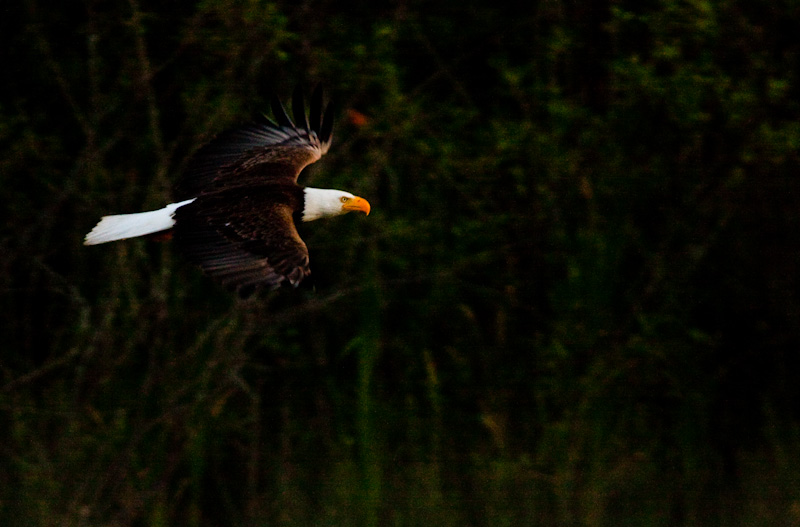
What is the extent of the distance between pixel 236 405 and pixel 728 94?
2.93 metres

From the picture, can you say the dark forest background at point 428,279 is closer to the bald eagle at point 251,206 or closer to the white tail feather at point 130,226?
the bald eagle at point 251,206

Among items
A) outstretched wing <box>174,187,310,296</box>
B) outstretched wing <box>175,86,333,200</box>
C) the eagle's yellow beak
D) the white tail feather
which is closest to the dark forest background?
outstretched wing <box>175,86,333,200</box>

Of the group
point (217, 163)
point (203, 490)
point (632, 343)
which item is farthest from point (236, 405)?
point (632, 343)

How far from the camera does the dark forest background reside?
6160 millimetres

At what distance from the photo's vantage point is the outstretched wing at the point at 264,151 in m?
5.69

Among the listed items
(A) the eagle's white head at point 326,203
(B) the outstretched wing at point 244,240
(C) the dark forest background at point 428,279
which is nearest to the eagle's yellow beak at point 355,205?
(A) the eagle's white head at point 326,203

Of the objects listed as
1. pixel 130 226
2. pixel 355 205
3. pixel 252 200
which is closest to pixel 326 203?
pixel 355 205

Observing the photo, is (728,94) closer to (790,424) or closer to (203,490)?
(790,424)

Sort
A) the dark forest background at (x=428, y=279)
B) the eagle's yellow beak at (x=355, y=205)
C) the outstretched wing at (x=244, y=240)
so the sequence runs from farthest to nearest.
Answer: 1. the dark forest background at (x=428, y=279)
2. the eagle's yellow beak at (x=355, y=205)
3. the outstretched wing at (x=244, y=240)

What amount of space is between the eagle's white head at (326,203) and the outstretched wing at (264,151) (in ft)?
0.46

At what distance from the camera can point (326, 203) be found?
559 centimetres

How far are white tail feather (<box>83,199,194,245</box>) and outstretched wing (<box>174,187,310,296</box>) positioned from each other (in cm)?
5

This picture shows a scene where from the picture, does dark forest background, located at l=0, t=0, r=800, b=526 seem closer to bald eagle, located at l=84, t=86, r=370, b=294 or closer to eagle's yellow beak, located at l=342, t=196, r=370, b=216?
bald eagle, located at l=84, t=86, r=370, b=294

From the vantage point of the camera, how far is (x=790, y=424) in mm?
6793
